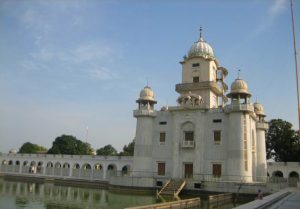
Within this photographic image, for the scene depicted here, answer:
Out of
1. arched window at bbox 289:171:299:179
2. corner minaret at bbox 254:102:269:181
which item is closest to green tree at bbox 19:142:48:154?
corner minaret at bbox 254:102:269:181

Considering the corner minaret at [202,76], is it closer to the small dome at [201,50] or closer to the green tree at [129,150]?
the small dome at [201,50]

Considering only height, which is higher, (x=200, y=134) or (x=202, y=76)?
(x=202, y=76)

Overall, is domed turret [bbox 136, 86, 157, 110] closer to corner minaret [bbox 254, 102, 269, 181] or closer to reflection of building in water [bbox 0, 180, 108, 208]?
reflection of building in water [bbox 0, 180, 108, 208]

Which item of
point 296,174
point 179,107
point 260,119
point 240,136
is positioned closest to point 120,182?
point 179,107

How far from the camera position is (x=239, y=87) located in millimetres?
34344

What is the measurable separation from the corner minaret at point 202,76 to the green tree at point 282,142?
45.2 ft

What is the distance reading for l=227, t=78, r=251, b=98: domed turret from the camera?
34081 millimetres

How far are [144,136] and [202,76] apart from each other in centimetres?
940

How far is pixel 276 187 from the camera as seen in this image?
2983 centimetres

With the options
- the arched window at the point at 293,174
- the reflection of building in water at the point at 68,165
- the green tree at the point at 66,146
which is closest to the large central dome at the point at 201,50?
the reflection of building in water at the point at 68,165

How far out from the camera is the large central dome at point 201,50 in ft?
131

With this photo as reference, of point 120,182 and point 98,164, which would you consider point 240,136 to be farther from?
point 98,164

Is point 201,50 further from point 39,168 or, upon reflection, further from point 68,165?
point 39,168

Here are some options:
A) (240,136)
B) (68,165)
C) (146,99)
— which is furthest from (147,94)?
(68,165)
